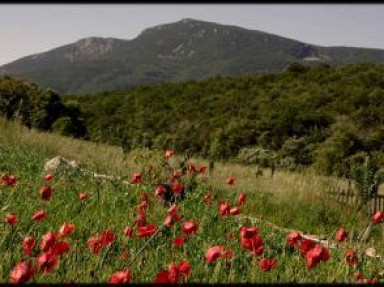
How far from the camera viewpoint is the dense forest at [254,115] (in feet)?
80.0

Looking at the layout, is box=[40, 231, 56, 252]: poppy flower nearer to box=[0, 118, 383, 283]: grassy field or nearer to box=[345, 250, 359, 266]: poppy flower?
box=[0, 118, 383, 283]: grassy field

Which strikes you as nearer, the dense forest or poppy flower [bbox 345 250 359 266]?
poppy flower [bbox 345 250 359 266]

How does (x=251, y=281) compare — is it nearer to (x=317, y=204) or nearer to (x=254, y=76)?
(x=317, y=204)

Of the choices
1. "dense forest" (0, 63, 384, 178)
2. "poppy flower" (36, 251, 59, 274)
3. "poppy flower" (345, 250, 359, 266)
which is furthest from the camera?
"dense forest" (0, 63, 384, 178)

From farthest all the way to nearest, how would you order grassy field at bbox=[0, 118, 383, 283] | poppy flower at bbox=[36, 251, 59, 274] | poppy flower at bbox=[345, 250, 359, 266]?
poppy flower at bbox=[345, 250, 359, 266] < grassy field at bbox=[0, 118, 383, 283] < poppy flower at bbox=[36, 251, 59, 274]

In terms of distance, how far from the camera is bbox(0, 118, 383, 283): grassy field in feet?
11.4

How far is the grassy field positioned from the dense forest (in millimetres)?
10321

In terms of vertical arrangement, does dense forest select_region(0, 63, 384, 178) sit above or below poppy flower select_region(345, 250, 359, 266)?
below

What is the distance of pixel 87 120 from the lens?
39.2 m

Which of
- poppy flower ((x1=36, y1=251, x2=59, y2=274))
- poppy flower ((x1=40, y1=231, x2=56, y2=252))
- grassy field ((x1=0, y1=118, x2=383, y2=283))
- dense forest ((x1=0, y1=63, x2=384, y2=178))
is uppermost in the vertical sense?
poppy flower ((x1=40, y1=231, x2=56, y2=252))

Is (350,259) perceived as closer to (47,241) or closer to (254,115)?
(47,241)

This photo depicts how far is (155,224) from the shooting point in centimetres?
509

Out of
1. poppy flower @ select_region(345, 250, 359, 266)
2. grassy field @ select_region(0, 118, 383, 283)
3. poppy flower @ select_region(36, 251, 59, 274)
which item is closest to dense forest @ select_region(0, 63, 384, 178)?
grassy field @ select_region(0, 118, 383, 283)

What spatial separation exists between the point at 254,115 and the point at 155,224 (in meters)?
29.4
